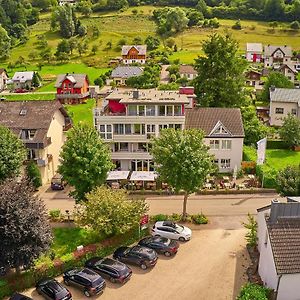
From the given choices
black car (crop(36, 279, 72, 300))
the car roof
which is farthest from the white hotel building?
black car (crop(36, 279, 72, 300))

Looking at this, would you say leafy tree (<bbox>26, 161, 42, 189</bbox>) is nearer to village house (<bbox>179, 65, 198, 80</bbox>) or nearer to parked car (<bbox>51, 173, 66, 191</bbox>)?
parked car (<bbox>51, 173, 66, 191</bbox>)

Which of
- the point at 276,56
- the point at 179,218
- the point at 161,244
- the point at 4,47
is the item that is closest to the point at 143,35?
the point at 4,47

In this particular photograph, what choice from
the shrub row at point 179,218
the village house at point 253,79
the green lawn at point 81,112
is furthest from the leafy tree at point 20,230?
the village house at point 253,79

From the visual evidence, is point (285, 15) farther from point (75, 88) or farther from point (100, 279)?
point (100, 279)

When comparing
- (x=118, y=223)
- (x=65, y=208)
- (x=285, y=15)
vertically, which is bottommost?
(x=65, y=208)

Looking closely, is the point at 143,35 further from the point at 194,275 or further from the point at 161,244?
the point at 194,275

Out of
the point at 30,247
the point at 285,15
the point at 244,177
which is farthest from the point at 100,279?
the point at 285,15
